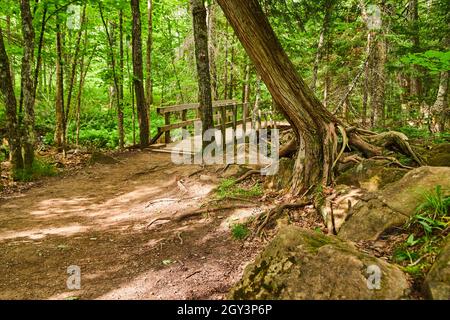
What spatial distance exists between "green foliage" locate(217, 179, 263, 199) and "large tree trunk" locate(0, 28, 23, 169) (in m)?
5.91

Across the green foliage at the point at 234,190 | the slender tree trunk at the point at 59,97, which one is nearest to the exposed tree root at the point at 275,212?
the green foliage at the point at 234,190

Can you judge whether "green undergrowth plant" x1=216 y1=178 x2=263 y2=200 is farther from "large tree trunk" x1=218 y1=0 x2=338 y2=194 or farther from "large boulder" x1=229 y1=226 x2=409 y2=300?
"large boulder" x1=229 y1=226 x2=409 y2=300

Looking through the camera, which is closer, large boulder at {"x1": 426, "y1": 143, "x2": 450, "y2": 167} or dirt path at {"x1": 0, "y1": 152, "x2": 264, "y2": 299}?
dirt path at {"x1": 0, "y1": 152, "x2": 264, "y2": 299}

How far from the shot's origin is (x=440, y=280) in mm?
2594

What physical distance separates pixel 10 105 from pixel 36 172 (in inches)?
76.8

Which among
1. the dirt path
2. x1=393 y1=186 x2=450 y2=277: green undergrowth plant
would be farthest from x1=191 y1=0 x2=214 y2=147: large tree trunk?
x1=393 y1=186 x2=450 y2=277: green undergrowth plant

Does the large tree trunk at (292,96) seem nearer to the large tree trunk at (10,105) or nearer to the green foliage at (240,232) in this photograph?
the green foliage at (240,232)

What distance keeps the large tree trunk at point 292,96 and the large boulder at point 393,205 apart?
1440 mm

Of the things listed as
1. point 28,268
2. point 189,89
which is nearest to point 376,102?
point 28,268

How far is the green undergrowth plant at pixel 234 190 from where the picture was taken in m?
6.93

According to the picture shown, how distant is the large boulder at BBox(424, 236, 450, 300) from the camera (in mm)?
2518

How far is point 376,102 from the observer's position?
1034cm

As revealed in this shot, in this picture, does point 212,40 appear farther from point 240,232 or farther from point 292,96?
point 240,232
